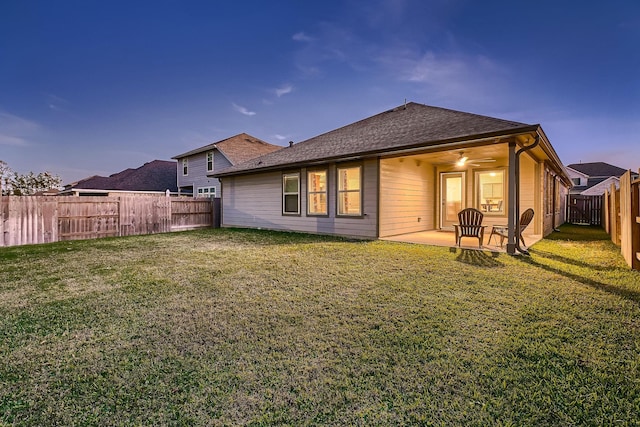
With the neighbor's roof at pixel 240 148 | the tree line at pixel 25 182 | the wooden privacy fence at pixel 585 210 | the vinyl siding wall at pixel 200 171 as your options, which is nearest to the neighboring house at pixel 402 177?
the wooden privacy fence at pixel 585 210

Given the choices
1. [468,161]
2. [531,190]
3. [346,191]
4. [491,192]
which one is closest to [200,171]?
[346,191]

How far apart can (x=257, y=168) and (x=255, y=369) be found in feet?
30.6

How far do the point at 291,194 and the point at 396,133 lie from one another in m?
4.07

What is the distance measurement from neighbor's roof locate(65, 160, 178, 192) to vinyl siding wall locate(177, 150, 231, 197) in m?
3.85

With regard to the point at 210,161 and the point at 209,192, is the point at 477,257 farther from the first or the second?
the point at 210,161

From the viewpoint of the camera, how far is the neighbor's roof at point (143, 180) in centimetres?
2569

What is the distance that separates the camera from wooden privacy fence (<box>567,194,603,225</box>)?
48.2 ft

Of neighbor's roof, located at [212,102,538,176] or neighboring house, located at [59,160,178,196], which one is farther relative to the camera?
neighboring house, located at [59,160,178,196]

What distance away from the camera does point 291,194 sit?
33.7ft

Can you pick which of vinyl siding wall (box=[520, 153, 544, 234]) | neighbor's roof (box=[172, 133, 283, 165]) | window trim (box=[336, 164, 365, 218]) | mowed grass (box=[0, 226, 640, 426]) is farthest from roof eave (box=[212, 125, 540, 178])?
neighbor's roof (box=[172, 133, 283, 165])

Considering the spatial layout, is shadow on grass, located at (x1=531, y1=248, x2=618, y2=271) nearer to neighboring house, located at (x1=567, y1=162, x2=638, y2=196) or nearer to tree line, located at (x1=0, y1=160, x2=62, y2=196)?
neighboring house, located at (x1=567, y1=162, x2=638, y2=196)

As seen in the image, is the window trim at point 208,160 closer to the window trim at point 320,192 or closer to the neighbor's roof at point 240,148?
the neighbor's roof at point 240,148

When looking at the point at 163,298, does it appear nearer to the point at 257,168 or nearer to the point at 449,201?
the point at 257,168

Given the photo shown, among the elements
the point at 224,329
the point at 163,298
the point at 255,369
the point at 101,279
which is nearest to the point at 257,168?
the point at 101,279
